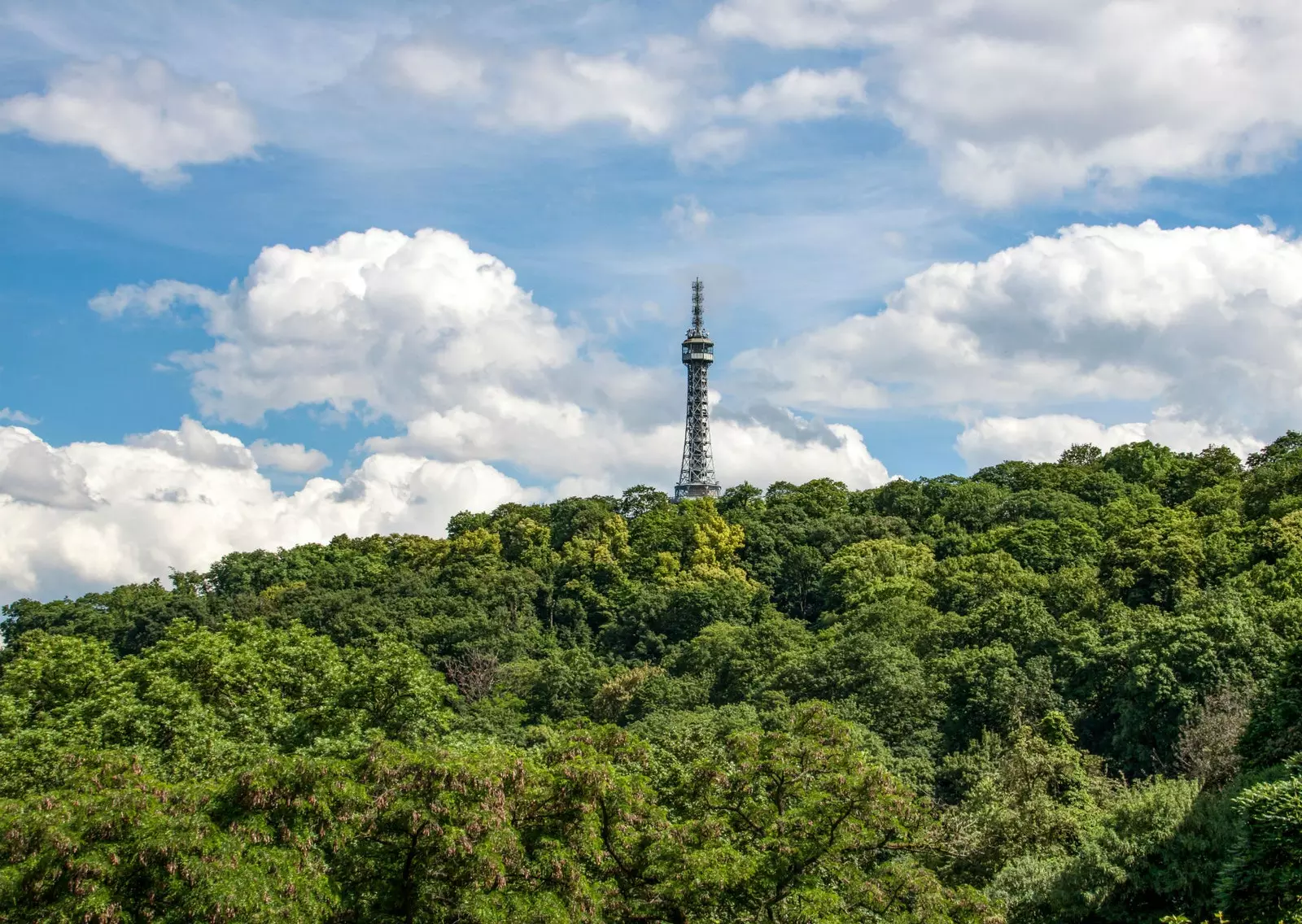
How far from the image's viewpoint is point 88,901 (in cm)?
1914

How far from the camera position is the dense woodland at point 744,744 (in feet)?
67.1

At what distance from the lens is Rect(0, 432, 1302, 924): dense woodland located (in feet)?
67.1

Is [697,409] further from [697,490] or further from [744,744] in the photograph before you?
[744,744]

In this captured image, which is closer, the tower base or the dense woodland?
the dense woodland

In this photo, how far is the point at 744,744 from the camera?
25.1m

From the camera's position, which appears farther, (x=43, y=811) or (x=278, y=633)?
(x=278, y=633)

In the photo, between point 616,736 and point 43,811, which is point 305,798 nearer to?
point 43,811

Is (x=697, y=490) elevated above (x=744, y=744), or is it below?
above

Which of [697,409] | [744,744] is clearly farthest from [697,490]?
[744,744]

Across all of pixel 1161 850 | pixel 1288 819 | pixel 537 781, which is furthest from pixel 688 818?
pixel 1288 819

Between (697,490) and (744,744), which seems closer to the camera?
(744,744)

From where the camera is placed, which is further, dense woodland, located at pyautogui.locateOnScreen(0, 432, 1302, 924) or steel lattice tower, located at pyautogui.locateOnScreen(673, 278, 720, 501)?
steel lattice tower, located at pyautogui.locateOnScreen(673, 278, 720, 501)

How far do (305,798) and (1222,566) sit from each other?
44477mm

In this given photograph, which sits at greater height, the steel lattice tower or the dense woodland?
the steel lattice tower
